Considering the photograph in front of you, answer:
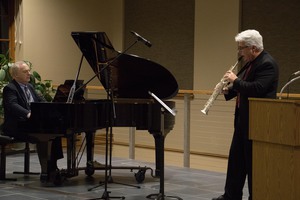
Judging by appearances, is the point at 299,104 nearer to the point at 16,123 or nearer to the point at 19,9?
the point at 16,123

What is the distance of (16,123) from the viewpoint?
20.7ft

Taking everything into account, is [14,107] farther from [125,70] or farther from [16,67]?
[125,70]

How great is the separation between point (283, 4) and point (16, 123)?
16.0ft

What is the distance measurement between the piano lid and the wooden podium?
6.30 feet

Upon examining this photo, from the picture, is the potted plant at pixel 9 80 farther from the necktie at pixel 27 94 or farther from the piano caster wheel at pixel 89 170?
the piano caster wheel at pixel 89 170

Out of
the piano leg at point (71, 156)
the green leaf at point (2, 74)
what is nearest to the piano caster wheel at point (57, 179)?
the piano leg at point (71, 156)

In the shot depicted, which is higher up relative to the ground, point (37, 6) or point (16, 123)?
point (37, 6)

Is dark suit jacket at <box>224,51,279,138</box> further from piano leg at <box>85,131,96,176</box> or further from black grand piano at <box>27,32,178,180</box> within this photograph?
piano leg at <box>85,131,96,176</box>

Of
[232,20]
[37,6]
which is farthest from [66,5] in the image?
[232,20]

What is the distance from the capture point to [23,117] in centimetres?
625

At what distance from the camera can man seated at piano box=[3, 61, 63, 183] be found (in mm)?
6184

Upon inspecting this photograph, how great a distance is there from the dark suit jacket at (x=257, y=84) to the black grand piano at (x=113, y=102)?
43.6 inches

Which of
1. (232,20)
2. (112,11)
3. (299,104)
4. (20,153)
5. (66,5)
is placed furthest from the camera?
(112,11)

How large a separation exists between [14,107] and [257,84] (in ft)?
9.11
